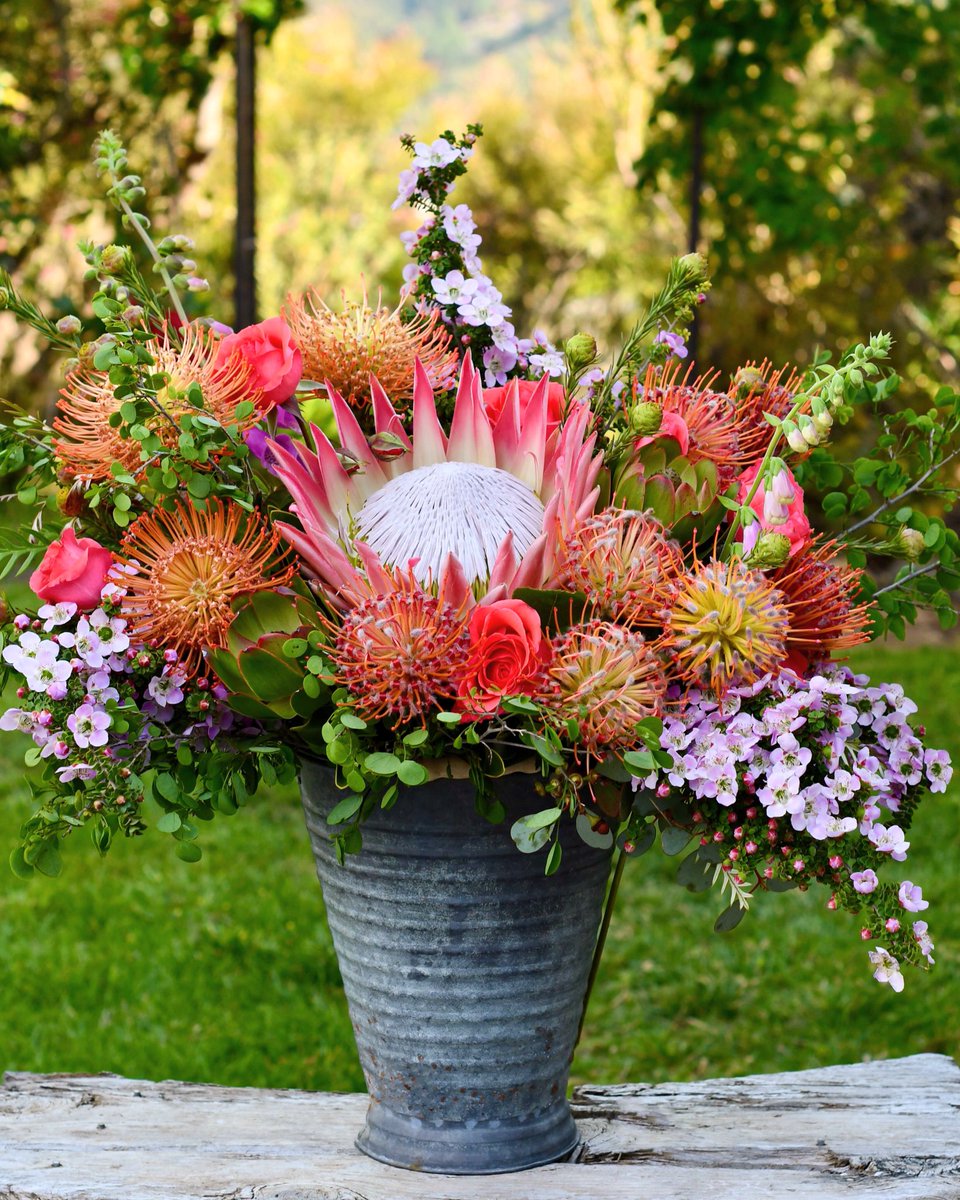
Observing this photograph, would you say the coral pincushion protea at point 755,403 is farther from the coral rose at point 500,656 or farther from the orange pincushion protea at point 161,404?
the orange pincushion protea at point 161,404

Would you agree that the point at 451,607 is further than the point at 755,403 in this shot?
No

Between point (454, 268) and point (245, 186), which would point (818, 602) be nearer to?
point (454, 268)

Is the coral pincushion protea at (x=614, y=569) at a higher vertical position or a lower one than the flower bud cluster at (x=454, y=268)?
lower

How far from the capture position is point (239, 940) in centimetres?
305

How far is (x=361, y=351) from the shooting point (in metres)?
1.32

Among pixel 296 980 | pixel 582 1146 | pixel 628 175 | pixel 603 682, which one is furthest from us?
pixel 628 175

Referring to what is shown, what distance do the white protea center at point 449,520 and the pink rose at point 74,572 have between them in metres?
0.23

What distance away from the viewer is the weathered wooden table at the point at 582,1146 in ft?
4.28

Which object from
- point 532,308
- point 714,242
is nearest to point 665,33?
point 714,242

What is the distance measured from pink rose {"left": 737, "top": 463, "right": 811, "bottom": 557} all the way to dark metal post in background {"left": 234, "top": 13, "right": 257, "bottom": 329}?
8.80ft

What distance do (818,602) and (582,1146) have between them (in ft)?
2.04

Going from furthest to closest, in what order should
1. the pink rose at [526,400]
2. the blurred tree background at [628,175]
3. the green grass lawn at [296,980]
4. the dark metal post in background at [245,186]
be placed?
the blurred tree background at [628,175]
the dark metal post in background at [245,186]
the green grass lawn at [296,980]
the pink rose at [526,400]

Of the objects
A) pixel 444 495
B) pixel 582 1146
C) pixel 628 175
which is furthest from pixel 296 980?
pixel 628 175

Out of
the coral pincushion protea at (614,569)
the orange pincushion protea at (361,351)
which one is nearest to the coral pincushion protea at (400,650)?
the coral pincushion protea at (614,569)
